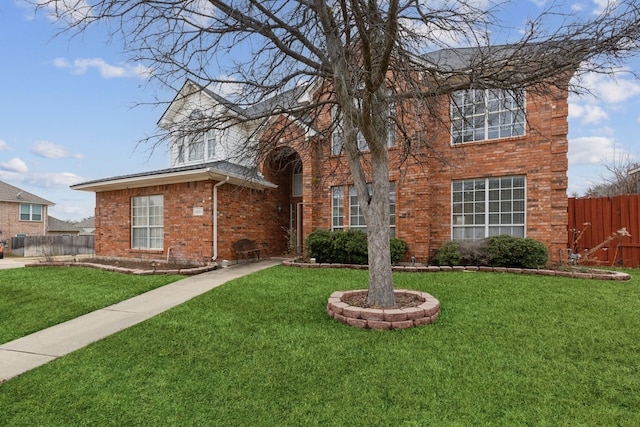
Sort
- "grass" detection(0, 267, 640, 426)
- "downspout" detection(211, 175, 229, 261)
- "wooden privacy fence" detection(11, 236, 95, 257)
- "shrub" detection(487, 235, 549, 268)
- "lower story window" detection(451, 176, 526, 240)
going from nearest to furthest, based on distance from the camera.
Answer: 1. "grass" detection(0, 267, 640, 426)
2. "shrub" detection(487, 235, 549, 268)
3. "lower story window" detection(451, 176, 526, 240)
4. "downspout" detection(211, 175, 229, 261)
5. "wooden privacy fence" detection(11, 236, 95, 257)

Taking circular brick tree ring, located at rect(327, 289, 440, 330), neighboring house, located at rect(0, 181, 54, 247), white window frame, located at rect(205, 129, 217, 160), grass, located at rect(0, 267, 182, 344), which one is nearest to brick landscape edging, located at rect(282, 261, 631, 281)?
circular brick tree ring, located at rect(327, 289, 440, 330)

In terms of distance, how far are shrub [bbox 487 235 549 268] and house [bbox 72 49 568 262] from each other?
119cm

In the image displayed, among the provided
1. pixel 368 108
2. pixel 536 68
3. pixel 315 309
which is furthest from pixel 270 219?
pixel 536 68

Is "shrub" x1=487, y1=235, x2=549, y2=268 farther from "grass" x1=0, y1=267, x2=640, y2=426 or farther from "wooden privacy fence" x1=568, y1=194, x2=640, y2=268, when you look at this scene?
"grass" x1=0, y1=267, x2=640, y2=426

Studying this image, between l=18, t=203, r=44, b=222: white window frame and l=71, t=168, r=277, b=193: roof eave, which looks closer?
l=71, t=168, r=277, b=193: roof eave

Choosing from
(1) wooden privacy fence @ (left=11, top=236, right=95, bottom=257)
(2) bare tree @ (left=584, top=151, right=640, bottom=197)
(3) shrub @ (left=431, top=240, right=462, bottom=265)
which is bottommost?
(1) wooden privacy fence @ (left=11, top=236, right=95, bottom=257)

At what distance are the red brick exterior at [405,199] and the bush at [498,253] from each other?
3.64 feet

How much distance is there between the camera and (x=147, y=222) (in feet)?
40.1

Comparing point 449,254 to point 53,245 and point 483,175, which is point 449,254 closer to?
point 483,175

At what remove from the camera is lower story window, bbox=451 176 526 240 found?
9.94 meters

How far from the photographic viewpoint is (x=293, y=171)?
14727 mm

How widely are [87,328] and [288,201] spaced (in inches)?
398

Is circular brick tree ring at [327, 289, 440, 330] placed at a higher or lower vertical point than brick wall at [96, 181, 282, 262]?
lower

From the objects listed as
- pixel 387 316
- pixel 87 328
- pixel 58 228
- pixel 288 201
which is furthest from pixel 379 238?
pixel 58 228
